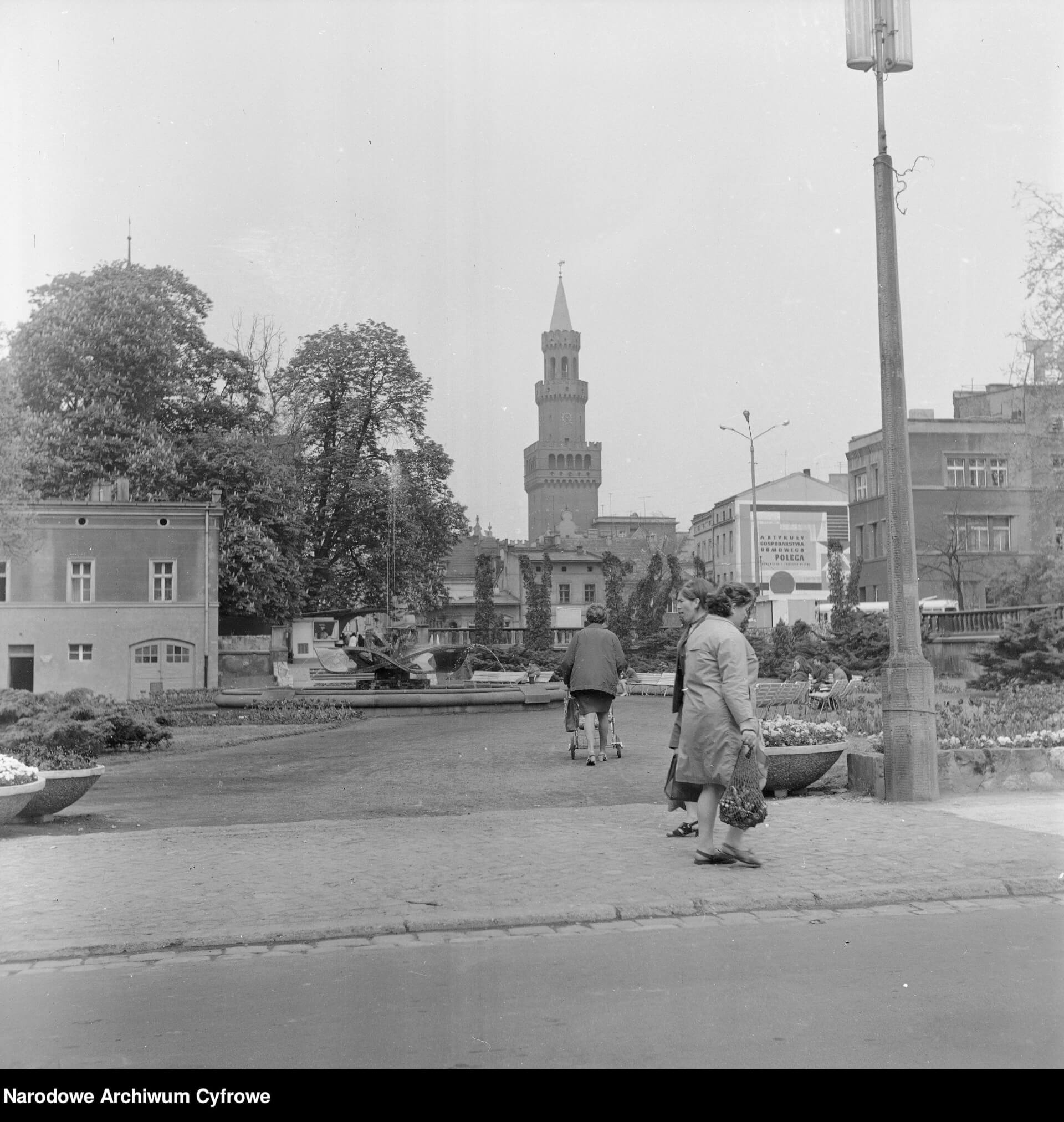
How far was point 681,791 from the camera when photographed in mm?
8008

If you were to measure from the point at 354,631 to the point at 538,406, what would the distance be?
9827 cm

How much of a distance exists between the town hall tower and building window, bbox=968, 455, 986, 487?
6427 cm

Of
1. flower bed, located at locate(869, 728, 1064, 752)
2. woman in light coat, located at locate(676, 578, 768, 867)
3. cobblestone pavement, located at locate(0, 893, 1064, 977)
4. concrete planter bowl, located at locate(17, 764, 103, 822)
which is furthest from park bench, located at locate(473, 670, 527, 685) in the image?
cobblestone pavement, located at locate(0, 893, 1064, 977)

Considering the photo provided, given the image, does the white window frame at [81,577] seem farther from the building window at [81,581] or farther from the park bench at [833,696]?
the park bench at [833,696]

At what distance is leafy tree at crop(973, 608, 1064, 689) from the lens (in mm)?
21969

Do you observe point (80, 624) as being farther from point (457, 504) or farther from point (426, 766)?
point (426, 766)

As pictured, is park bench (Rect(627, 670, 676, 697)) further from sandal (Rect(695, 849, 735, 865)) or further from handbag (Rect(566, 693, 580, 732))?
sandal (Rect(695, 849, 735, 865))

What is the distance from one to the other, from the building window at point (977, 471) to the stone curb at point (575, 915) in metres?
63.2

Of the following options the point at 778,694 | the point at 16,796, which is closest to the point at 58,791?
the point at 16,796

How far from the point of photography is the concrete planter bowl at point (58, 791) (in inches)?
376

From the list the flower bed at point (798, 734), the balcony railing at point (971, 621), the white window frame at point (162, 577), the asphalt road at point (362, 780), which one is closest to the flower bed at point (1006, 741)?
the flower bed at point (798, 734)

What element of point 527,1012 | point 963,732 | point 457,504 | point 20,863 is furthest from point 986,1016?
point 457,504

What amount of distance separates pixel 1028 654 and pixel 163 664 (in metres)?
30.9

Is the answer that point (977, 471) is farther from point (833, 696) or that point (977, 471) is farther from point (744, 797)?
point (744, 797)
